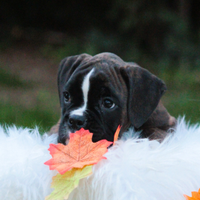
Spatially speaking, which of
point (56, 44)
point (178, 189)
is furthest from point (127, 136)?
point (56, 44)

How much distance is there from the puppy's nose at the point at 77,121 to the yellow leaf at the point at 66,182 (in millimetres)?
325

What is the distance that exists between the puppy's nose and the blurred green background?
2.94 m

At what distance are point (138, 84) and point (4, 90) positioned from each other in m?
3.12

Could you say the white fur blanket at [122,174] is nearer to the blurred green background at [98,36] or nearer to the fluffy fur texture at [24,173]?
the fluffy fur texture at [24,173]

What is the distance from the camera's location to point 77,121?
1672 millimetres

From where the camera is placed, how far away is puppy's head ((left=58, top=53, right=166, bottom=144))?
5.63ft

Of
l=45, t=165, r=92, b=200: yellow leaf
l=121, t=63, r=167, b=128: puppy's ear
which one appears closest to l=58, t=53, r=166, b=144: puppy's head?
l=121, t=63, r=167, b=128: puppy's ear

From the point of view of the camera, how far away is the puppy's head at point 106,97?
1.72 metres

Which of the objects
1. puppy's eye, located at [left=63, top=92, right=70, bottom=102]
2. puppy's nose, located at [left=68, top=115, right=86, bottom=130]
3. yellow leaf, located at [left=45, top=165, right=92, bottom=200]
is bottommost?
yellow leaf, located at [left=45, top=165, right=92, bottom=200]

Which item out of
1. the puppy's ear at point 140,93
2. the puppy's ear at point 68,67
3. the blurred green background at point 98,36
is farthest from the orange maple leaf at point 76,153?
the blurred green background at point 98,36

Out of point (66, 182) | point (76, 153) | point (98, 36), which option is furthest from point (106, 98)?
point (98, 36)

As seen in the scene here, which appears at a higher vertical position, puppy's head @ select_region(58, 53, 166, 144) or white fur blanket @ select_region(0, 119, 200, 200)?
puppy's head @ select_region(58, 53, 166, 144)

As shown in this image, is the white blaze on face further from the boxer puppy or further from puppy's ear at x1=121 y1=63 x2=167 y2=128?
puppy's ear at x1=121 y1=63 x2=167 y2=128

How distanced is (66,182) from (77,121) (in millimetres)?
389
